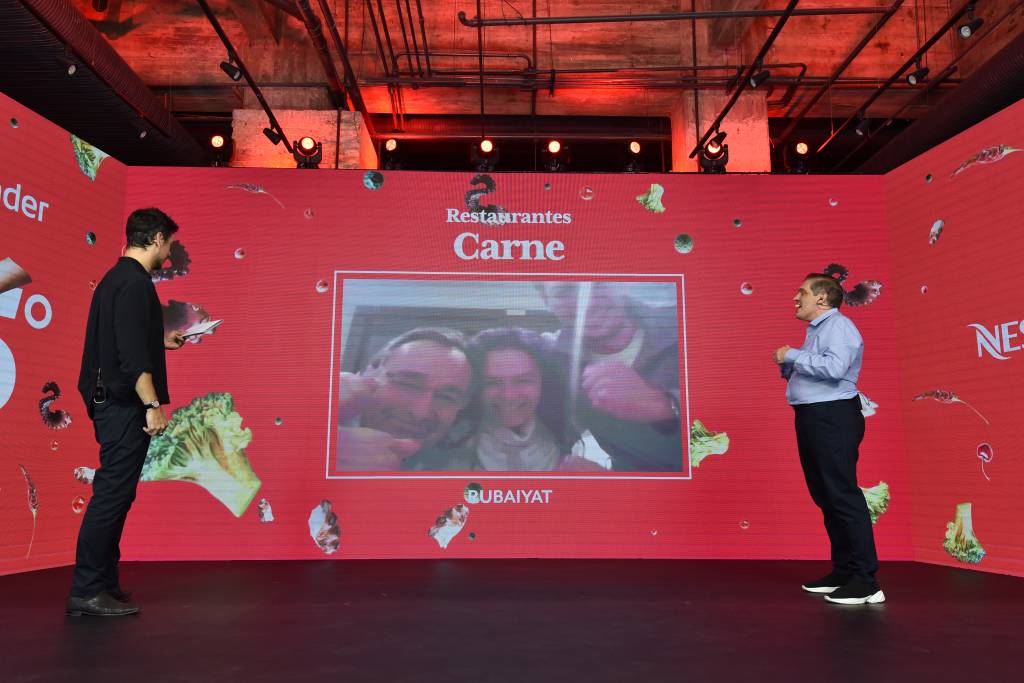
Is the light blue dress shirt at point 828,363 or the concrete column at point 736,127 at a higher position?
the concrete column at point 736,127

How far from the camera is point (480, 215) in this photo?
5184 millimetres

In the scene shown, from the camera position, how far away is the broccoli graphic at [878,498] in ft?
15.7

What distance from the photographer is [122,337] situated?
279cm

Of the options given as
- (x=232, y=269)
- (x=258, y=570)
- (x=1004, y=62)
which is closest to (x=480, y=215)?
(x=232, y=269)

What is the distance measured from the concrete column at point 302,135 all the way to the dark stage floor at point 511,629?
3810 mm

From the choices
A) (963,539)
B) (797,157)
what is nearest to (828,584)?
(963,539)

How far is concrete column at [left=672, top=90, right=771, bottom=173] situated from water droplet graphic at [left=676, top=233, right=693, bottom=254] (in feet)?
5.85

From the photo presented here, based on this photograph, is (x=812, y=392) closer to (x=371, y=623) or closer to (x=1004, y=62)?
(x=371, y=623)

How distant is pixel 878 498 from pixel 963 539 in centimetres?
55

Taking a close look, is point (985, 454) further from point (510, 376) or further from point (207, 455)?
point (207, 455)

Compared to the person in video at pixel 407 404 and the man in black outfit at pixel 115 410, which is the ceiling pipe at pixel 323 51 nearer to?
the person in video at pixel 407 404

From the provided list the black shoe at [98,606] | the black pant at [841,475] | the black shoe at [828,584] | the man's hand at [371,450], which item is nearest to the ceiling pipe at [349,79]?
the man's hand at [371,450]

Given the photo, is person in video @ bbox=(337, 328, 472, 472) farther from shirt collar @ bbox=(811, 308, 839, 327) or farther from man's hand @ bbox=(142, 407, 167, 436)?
shirt collar @ bbox=(811, 308, 839, 327)

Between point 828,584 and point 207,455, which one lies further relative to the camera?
point 207,455
